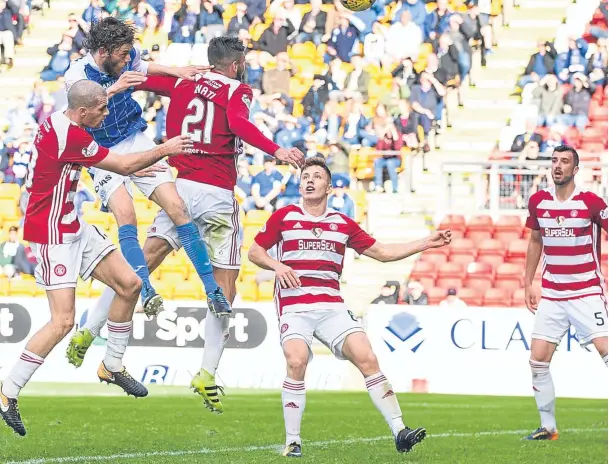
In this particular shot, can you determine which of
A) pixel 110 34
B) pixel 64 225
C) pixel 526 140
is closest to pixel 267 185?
pixel 526 140

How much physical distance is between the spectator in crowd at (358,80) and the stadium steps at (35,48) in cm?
573

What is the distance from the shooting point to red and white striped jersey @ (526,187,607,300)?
11219 mm

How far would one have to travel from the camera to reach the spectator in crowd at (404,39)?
22.3m

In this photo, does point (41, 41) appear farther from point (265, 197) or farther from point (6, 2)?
point (265, 197)

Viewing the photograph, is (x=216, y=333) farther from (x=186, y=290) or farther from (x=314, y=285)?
(x=186, y=290)

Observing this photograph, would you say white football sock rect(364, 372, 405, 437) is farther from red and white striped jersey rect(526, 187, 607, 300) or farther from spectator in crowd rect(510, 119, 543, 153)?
spectator in crowd rect(510, 119, 543, 153)

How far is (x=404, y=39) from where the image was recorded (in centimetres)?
2239

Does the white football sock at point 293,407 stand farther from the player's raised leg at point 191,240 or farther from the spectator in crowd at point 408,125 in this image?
the spectator in crowd at point 408,125

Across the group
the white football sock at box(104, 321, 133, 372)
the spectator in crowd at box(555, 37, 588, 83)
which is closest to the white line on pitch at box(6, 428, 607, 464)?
the white football sock at box(104, 321, 133, 372)

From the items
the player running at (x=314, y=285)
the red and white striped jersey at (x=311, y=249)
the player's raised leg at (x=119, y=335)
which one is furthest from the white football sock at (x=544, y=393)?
the player's raised leg at (x=119, y=335)

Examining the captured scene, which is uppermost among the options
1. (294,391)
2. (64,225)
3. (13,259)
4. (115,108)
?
(115,108)

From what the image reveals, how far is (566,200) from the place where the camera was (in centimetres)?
1133

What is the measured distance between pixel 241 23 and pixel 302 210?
13637 mm

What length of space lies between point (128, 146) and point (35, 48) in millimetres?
15248
